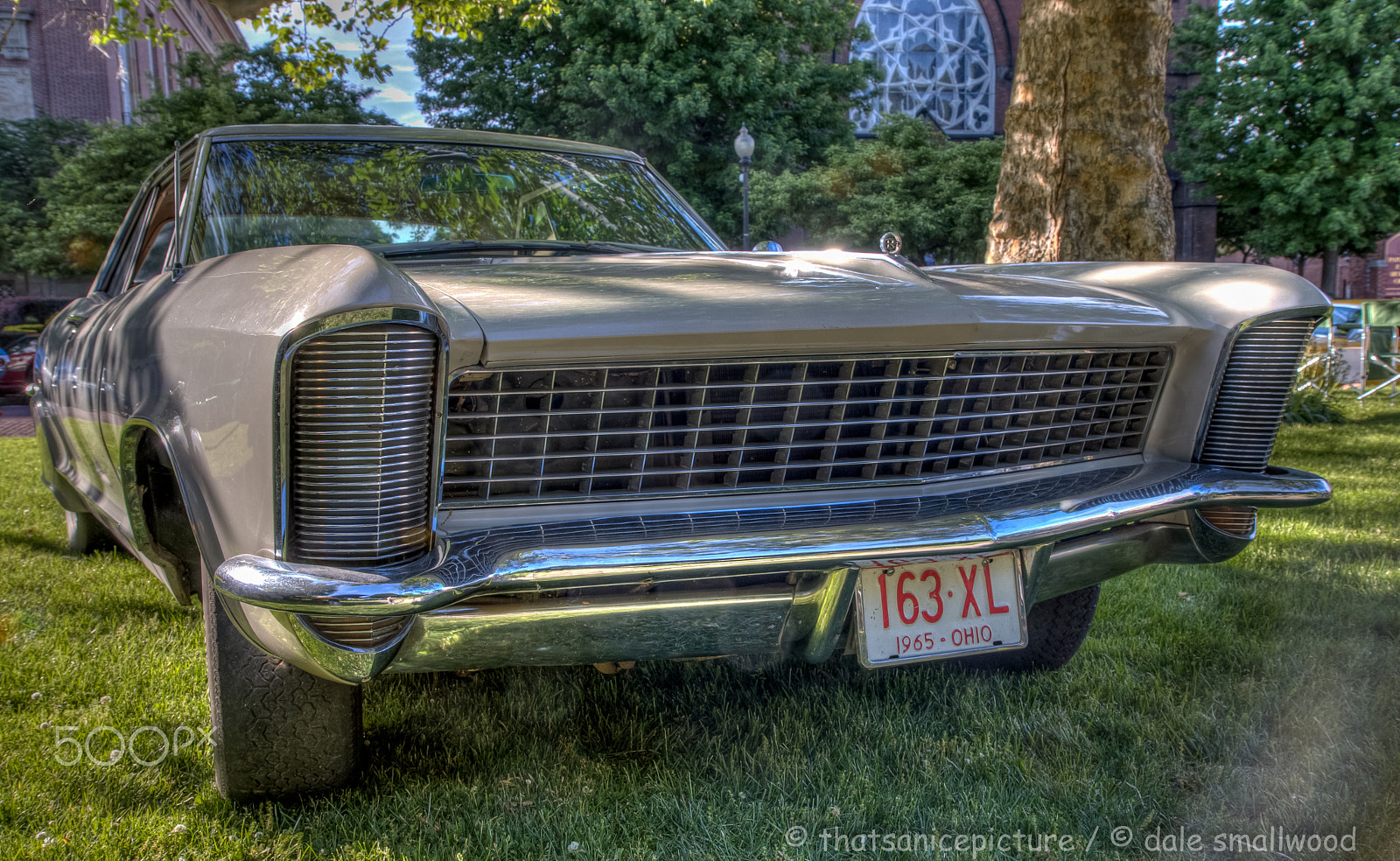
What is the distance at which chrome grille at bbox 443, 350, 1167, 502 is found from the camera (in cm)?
172

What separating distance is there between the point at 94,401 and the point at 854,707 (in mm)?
2146

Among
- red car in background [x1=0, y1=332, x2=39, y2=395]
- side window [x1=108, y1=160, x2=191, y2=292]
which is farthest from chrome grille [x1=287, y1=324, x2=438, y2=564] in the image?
red car in background [x1=0, y1=332, x2=39, y2=395]

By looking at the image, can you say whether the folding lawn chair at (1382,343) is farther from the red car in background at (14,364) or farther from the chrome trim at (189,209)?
the red car in background at (14,364)

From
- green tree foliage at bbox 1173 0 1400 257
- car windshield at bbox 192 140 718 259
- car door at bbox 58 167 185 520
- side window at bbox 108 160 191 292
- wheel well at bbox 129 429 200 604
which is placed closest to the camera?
wheel well at bbox 129 429 200 604

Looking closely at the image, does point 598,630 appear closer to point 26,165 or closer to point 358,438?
point 358,438

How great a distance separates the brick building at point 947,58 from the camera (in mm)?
30922

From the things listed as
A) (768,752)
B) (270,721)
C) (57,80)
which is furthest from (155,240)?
(57,80)

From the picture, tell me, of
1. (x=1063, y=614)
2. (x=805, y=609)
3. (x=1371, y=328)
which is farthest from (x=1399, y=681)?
(x=1371, y=328)

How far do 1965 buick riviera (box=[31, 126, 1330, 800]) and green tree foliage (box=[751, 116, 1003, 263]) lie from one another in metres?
17.9

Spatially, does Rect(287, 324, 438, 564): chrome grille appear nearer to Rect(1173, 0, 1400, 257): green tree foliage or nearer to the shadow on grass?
the shadow on grass

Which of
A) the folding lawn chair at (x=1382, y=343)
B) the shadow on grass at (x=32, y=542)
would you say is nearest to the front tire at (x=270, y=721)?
the shadow on grass at (x=32, y=542)

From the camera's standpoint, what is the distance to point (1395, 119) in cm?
2308

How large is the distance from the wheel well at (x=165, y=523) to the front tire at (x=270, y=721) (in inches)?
17.6

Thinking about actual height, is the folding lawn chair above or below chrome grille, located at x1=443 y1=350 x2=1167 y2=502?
below
